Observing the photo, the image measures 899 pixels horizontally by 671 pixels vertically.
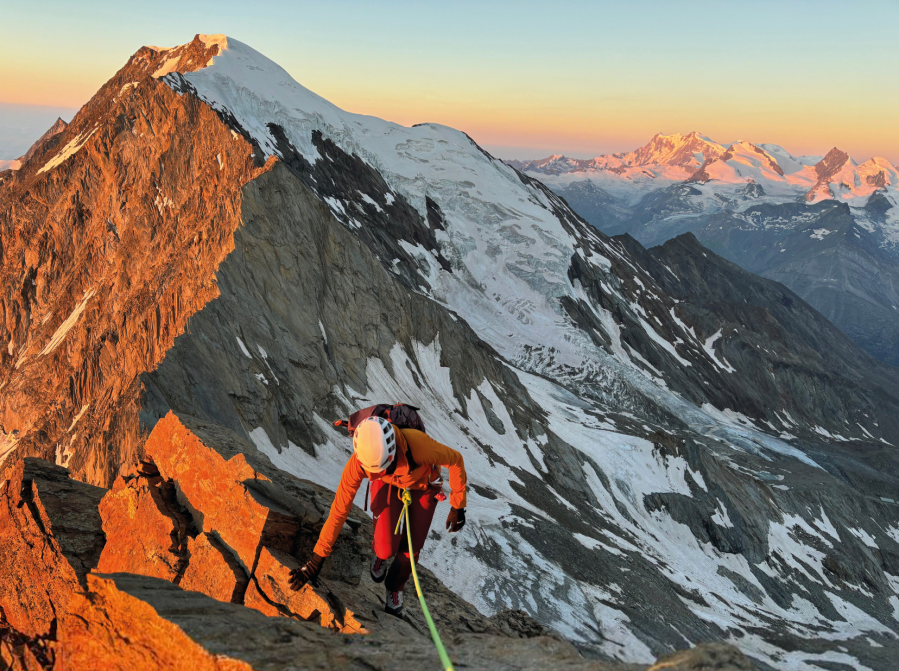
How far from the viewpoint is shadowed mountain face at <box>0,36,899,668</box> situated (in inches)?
1457

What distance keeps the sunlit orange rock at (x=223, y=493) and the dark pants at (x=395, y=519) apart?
1.62m


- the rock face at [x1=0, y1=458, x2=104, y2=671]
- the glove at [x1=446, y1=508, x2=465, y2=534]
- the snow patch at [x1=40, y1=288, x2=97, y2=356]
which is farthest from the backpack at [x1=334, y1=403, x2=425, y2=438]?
the snow patch at [x1=40, y1=288, x2=97, y2=356]

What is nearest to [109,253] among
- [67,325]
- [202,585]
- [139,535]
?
[67,325]

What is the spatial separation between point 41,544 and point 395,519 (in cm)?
744

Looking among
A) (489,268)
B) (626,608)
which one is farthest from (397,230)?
(626,608)

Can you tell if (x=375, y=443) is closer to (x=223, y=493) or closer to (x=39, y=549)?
(x=223, y=493)

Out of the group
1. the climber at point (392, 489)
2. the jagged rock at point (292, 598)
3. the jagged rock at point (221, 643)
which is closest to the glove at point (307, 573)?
the climber at point (392, 489)

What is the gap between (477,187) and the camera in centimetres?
12531

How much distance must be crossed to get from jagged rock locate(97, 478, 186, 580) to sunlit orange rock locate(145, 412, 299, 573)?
1.68ft

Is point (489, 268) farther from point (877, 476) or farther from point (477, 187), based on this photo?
point (877, 476)

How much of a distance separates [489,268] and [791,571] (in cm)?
6512

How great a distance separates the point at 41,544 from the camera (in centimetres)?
1179

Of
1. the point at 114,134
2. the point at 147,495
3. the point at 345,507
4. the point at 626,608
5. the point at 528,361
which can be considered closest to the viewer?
the point at 345,507

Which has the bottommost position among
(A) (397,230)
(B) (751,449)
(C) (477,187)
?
(B) (751,449)
